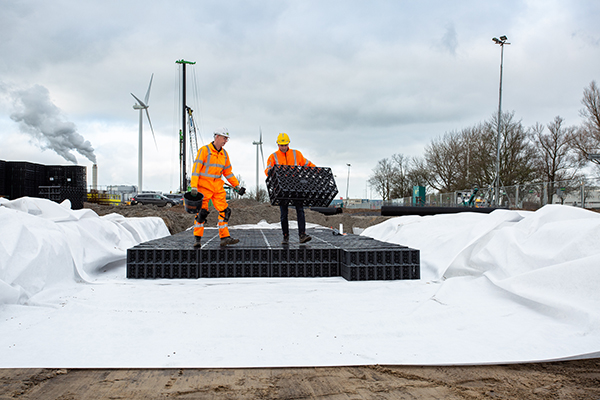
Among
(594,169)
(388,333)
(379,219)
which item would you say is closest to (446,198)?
(594,169)

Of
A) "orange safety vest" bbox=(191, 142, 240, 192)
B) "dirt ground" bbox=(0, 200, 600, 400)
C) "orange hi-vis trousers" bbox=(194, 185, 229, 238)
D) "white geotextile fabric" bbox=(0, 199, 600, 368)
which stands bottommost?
"dirt ground" bbox=(0, 200, 600, 400)

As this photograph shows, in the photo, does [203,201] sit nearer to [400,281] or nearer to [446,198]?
[400,281]

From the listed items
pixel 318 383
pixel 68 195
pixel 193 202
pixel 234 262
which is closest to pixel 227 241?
pixel 234 262


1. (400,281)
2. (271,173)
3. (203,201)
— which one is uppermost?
(271,173)

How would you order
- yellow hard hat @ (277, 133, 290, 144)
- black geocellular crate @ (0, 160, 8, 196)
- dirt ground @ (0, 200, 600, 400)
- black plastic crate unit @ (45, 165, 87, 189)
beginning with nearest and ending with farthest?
dirt ground @ (0, 200, 600, 400)
yellow hard hat @ (277, 133, 290, 144)
black geocellular crate @ (0, 160, 8, 196)
black plastic crate unit @ (45, 165, 87, 189)

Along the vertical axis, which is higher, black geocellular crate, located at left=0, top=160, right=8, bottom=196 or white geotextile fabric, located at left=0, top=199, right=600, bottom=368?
black geocellular crate, located at left=0, top=160, right=8, bottom=196

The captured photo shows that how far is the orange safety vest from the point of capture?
A: 6.46 meters

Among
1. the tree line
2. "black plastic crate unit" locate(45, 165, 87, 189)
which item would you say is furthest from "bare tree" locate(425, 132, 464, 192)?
"black plastic crate unit" locate(45, 165, 87, 189)

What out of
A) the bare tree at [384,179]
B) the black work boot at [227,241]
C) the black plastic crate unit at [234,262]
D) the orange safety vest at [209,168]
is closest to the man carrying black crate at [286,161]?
the orange safety vest at [209,168]

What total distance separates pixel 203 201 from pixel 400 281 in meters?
3.37

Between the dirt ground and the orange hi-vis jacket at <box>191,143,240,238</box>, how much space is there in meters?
3.92

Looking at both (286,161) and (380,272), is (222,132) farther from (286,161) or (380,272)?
(380,272)

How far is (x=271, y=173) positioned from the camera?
6.70 metres

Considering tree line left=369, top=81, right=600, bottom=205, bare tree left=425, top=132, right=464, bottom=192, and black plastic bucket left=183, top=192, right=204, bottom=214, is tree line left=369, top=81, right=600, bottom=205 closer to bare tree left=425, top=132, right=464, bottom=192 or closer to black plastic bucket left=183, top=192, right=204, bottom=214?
bare tree left=425, top=132, right=464, bottom=192
